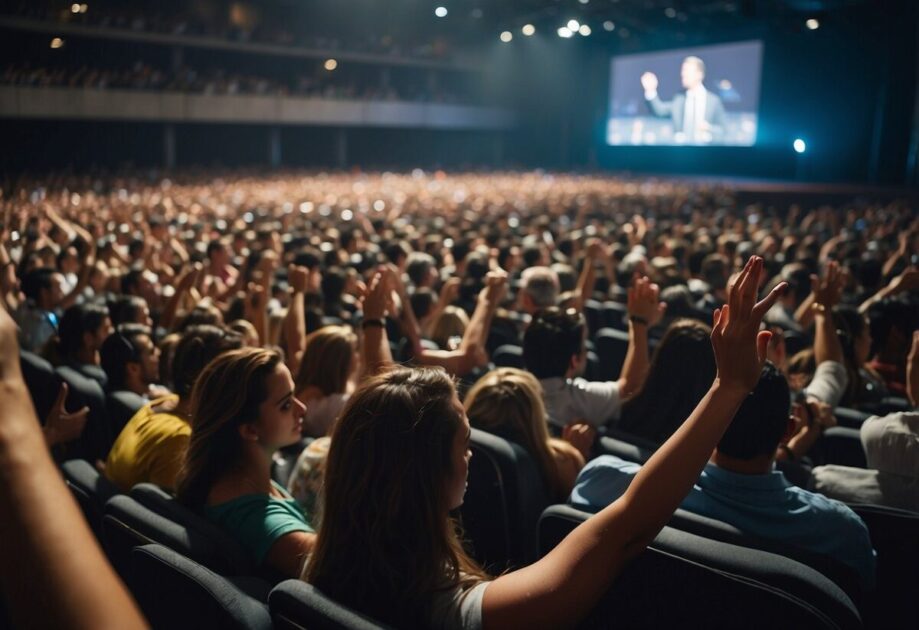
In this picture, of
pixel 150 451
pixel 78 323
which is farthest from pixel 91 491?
pixel 78 323

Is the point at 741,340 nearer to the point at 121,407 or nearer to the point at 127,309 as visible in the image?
the point at 121,407

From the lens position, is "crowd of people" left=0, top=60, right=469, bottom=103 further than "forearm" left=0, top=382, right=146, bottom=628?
Yes

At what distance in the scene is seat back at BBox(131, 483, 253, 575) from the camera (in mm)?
1853

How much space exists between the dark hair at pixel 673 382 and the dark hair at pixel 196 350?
1.68m

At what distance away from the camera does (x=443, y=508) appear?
5.12ft

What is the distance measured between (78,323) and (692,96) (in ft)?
85.4

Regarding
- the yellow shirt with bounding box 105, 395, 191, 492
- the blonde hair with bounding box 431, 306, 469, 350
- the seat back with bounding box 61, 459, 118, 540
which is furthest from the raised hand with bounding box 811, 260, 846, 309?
the seat back with bounding box 61, 459, 118, 540

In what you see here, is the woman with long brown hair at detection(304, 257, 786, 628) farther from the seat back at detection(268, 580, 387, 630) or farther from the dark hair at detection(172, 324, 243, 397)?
the dark hair at detection(172, 324, 243, 397)

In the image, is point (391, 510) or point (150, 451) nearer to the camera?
point (391, 510)

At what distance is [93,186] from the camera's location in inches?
675

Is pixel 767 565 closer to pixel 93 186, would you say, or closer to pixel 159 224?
pixel 159 224

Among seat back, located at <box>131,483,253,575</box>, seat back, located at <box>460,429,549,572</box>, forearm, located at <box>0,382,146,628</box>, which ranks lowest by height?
seat back, located at <box>460,429,549,572</box>

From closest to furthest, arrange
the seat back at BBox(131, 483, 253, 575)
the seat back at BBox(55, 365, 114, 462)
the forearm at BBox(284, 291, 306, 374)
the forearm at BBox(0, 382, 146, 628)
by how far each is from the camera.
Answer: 1. the forearm at BBox(0, 382, 146, 628)
2. the seat back at BBox(131, 483, 253, 575)
3. the seat back at BBox(55, 365, 114, 462)
4. the forearm at BBox(284, 291, 306, 374)

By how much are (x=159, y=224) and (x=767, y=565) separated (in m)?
8.94
